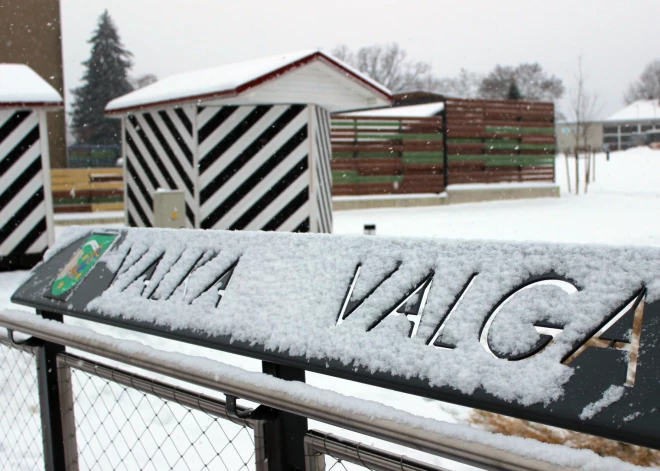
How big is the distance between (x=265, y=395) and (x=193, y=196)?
18.4 feet

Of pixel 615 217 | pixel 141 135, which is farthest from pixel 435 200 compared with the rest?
pixel 141 135

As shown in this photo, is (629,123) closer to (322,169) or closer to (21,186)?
(322,169)

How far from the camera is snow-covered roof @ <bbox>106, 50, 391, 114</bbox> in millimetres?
6043

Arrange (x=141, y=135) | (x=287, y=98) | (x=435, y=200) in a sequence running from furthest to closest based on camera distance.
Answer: (x=435, y=200) < (x=141, y=135) < (x=287, y=98)

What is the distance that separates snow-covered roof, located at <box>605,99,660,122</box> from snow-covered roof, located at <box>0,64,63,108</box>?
196 ft

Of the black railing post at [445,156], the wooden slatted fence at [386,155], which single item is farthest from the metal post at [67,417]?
the black railing post at [445,156]

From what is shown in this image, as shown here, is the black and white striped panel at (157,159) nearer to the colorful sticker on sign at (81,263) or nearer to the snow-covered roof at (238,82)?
the snow-covered roof at (238,82)

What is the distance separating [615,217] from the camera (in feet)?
41.5

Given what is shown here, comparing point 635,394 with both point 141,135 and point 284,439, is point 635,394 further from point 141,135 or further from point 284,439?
point 141,135

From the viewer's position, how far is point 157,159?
7082 mm

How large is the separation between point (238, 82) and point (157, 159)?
1.66 m

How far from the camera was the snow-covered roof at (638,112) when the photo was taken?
58594 millimetres

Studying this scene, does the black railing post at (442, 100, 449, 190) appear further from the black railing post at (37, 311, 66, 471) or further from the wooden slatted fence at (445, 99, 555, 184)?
the black railing post at (37, 311, 66, 471)

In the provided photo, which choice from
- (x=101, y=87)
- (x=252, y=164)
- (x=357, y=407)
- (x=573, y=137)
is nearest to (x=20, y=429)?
(x=357, y=407)
